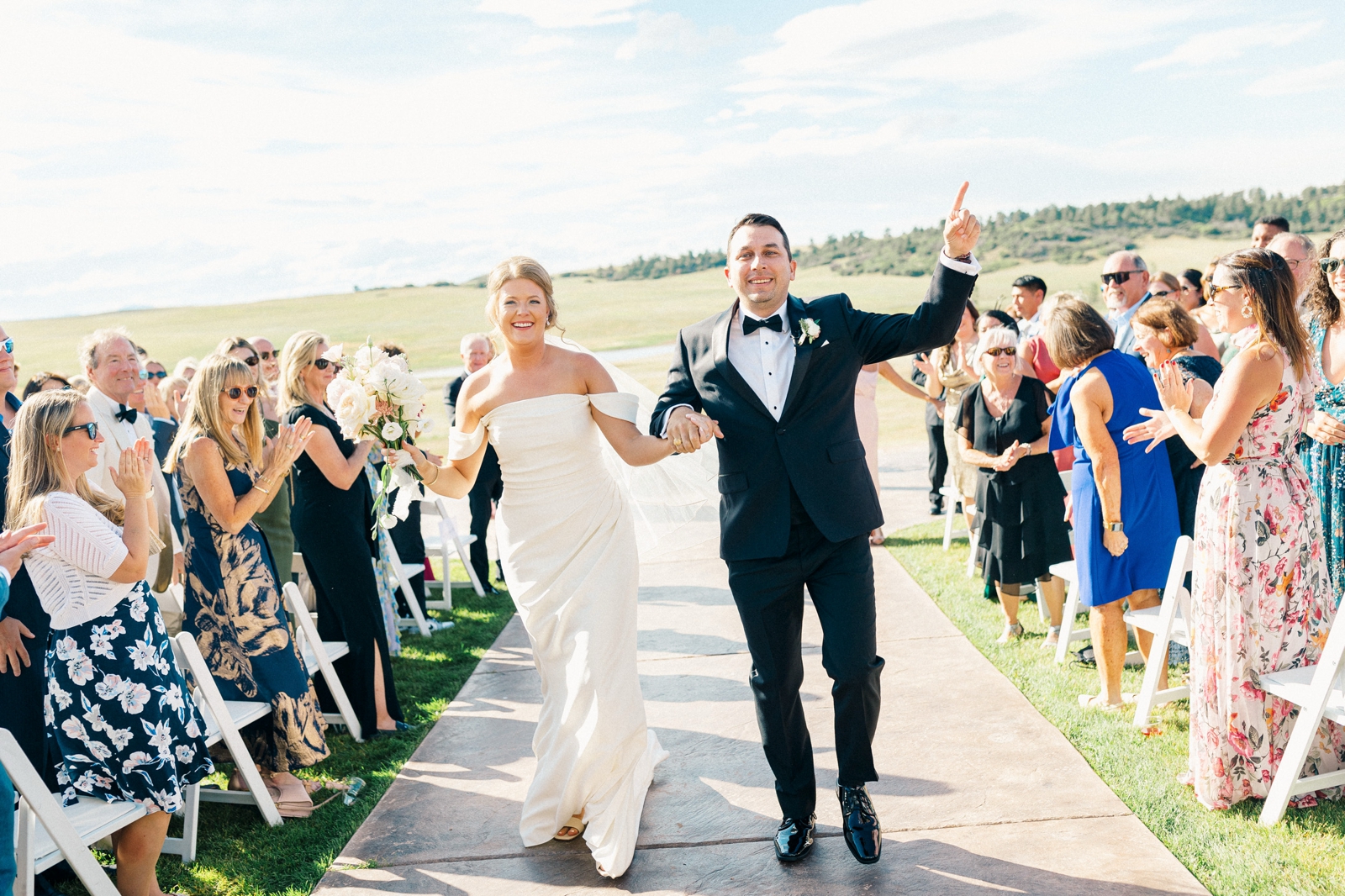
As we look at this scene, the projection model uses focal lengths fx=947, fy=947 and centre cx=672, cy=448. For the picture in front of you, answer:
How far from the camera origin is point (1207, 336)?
22.0 feet

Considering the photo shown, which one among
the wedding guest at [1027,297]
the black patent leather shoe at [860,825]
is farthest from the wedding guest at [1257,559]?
the wedding guest at [1027,297]

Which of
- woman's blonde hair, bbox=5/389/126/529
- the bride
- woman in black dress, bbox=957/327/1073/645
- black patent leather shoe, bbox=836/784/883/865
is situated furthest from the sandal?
woman in black dress, bbox=957/327/1073/645

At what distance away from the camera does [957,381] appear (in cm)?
924

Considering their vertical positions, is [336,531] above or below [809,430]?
below

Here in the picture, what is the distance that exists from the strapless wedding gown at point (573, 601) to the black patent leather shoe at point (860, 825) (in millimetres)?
900

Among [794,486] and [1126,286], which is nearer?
[794,486]

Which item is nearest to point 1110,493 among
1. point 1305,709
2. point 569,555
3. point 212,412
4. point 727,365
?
point 1305,709

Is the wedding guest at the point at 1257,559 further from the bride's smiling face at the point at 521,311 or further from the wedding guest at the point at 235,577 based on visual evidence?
the wedding guest at the point at 235,577

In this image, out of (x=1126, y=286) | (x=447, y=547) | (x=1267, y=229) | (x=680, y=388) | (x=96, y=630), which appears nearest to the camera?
(x=96, y=630)

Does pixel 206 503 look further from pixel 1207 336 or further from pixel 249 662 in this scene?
pixel 1207 336

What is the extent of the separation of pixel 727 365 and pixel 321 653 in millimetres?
3125

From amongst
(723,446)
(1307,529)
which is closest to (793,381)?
(723,446)

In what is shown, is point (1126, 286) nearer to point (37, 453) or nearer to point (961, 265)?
point (961, 265)

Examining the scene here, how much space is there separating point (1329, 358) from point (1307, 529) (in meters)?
1.62
